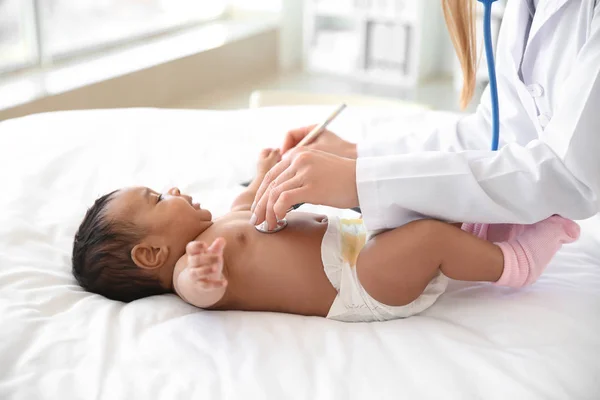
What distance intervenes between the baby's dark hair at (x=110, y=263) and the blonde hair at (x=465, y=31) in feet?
2.11

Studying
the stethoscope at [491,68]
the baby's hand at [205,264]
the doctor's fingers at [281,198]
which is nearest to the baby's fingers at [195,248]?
the baby's hand at [205,264]

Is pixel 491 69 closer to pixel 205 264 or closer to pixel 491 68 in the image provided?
pixel 491 68

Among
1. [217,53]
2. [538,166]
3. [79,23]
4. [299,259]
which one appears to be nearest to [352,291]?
[299,259]

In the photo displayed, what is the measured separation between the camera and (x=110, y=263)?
1.09m

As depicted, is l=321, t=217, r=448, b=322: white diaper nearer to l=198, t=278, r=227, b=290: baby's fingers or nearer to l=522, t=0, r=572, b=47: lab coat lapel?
l=198, t=278, r=227, b=290: baby's fingers

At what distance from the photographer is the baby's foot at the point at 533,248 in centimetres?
105

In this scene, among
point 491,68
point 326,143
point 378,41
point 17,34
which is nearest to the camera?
point 491,68

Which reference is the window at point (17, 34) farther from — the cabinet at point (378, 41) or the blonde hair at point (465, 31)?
the blonde hair at point (465, 31)

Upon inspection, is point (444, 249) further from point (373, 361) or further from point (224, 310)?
point (224, 310)

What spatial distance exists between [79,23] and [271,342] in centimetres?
232

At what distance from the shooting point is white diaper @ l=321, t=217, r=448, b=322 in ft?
3.48

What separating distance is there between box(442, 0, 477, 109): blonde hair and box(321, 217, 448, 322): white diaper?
39 centimetres

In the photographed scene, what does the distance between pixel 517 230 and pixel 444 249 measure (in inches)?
6.7

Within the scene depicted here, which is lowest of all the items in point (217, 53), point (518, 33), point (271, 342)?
point (271, 342)
